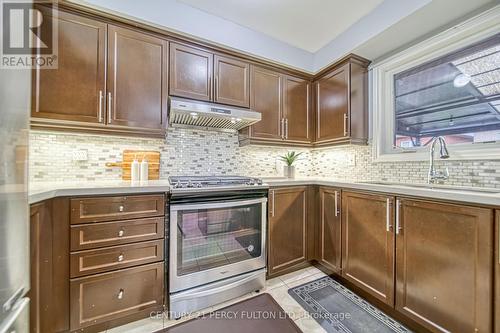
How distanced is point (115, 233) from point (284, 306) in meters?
1.36

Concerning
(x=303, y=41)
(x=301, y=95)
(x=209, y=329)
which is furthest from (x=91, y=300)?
(x=303, y=41)

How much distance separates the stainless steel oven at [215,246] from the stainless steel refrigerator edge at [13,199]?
884 mm

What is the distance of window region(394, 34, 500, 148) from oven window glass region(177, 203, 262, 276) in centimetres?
170

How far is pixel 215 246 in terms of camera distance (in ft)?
5.58

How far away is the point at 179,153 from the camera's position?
2137 millimetres

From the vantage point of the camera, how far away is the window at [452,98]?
154 centimetres

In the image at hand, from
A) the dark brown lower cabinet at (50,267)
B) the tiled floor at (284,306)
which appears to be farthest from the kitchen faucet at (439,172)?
the dark brown lower cabinet at (50,267)

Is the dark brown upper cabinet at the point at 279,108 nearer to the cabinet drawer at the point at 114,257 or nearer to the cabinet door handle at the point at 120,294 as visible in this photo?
the cabinet drawer at the point at 114,257

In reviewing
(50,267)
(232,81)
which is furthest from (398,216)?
(50,267)

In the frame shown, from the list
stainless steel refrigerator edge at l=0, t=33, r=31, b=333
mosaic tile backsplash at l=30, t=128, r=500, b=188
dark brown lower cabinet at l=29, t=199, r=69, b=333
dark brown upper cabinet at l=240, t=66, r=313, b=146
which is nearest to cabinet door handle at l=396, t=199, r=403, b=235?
mosaic tile backsplash at l=30, t=128, r=500, b=188

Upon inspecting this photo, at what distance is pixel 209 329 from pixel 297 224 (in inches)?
46.3

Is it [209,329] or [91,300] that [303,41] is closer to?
[209,329]

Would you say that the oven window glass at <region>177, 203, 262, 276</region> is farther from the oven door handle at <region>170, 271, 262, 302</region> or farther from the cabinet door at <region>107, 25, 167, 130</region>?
the cabinet door at <region>107, 25, 167, 130</region>

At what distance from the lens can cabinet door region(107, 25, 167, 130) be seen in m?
1.66
